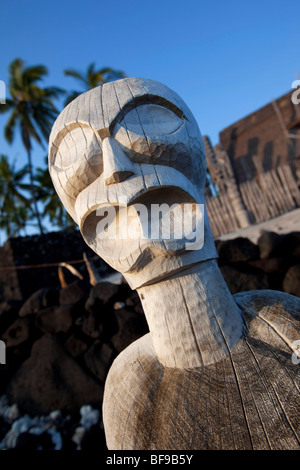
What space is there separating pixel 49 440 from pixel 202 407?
8.22 feet

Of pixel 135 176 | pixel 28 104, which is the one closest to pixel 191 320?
pixel 135 176

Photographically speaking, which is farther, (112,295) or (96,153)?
(112,295)

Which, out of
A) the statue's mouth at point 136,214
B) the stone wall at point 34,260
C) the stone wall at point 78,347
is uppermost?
the stone wall at point 34,260

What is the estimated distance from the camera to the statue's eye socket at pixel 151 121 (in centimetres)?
101

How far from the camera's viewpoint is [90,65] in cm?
1703

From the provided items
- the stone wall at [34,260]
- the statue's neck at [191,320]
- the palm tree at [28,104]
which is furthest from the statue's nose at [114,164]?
the palm tree at [28,104]

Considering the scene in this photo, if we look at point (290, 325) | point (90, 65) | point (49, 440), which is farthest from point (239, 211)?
point (90, 65)

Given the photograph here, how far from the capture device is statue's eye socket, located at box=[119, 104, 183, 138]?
1.01 meters

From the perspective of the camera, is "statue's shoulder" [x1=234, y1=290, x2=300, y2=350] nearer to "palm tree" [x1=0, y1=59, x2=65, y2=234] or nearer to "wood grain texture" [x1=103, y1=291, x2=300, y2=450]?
"wood grain texture" [x1=103, y1=291, x2=300, y2=450]

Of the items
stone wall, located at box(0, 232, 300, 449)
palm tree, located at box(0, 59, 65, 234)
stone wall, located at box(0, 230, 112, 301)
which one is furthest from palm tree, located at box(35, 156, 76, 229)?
stone wall, located at box(0, 232, 300, 449)

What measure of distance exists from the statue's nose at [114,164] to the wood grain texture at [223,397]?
67 centimetres

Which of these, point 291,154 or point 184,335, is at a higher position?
point 291,154

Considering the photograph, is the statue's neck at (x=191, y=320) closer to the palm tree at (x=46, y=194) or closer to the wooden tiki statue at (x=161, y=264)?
the wooden tiki statue at (x=161, y=264)

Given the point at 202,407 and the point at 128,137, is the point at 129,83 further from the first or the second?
the point at 202,407
